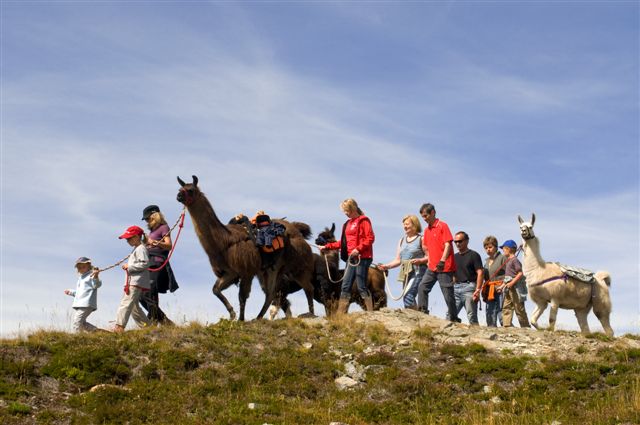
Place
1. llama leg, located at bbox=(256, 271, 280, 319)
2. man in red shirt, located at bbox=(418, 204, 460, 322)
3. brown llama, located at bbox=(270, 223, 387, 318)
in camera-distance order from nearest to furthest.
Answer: man in red shirt, located at bbox=(418, 204, 460, 322) → llama leg, located at bbox=(256, 271, 280, 319) → brown llama, located at bbox=(270, 223, 387, 318)

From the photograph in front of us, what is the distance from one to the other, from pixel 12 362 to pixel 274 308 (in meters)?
6.96

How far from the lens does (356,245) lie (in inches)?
711

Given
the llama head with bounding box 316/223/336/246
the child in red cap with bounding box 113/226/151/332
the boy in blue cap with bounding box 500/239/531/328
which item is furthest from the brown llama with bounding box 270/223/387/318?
the child in red cap with bounding box 113/226/151/332

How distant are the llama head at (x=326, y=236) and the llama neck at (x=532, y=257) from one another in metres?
4.64

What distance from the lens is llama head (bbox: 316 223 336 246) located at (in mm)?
20844

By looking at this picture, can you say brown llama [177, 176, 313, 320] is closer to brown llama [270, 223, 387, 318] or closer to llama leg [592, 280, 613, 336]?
brown llama [270, 223, 387, 318]

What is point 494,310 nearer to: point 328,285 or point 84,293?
point 328,285

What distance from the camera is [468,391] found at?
49.5 feet

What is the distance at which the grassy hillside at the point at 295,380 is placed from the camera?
13.6 meters

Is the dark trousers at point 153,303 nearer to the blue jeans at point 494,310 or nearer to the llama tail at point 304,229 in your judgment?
the llama tail at point 304,229

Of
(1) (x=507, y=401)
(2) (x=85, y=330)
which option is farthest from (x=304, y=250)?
(1) (x=507, y=401)

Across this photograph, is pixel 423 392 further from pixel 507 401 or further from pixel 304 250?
pixel 304 250

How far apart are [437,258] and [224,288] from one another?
14.2 feet

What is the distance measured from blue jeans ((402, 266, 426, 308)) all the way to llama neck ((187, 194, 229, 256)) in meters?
3.94
